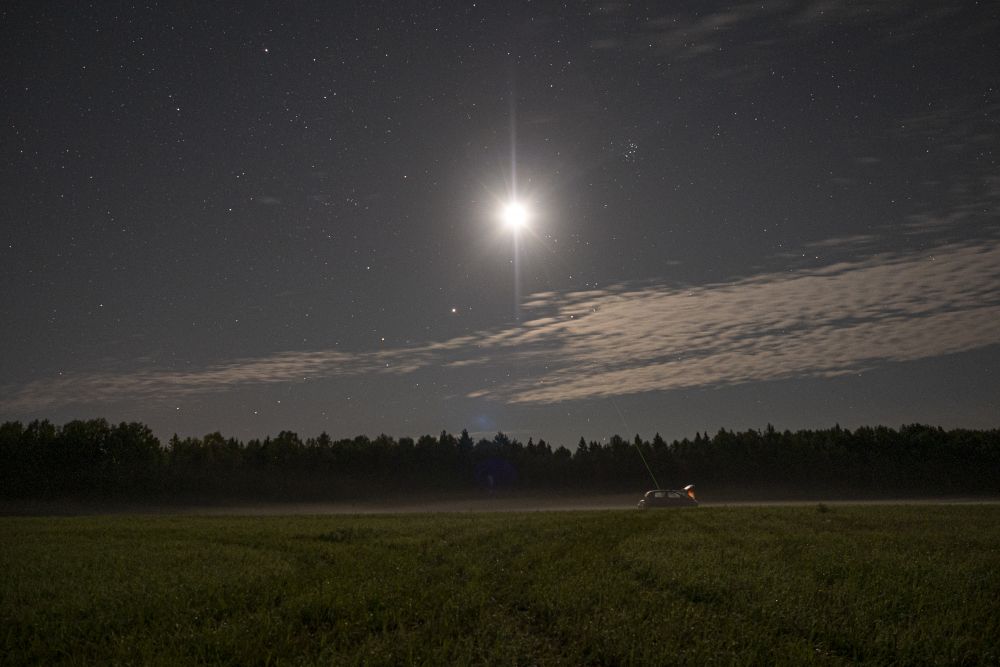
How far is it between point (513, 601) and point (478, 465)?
7376 cm

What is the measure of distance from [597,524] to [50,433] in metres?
82.9

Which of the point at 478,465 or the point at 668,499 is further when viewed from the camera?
the point at 478,465

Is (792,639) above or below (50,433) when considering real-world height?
below

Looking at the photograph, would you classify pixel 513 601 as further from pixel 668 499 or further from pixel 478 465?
pixel 478 465

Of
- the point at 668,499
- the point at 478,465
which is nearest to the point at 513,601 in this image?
the point at 668,499

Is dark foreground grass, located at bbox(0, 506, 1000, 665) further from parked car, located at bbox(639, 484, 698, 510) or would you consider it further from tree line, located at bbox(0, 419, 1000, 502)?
tree line, located at bbox(0, 419, 1000, 502)

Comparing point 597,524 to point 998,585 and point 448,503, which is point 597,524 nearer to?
point 998,585

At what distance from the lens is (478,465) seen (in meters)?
84.9

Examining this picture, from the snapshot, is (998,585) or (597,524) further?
(597,524)

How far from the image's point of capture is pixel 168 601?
12234 mm

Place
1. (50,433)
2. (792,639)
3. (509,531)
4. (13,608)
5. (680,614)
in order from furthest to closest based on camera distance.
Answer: (50,433) < (509,531) < (13,608) < (680,614) < (792,639)

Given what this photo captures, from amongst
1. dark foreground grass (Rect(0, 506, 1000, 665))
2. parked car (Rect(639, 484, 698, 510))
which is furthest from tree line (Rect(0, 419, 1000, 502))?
dark foreground grass (Rect(0, 506, 1000, 665))

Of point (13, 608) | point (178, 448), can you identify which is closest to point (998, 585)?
point (13, 608)

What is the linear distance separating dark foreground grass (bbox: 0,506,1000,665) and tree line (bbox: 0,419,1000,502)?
58.7 meters
